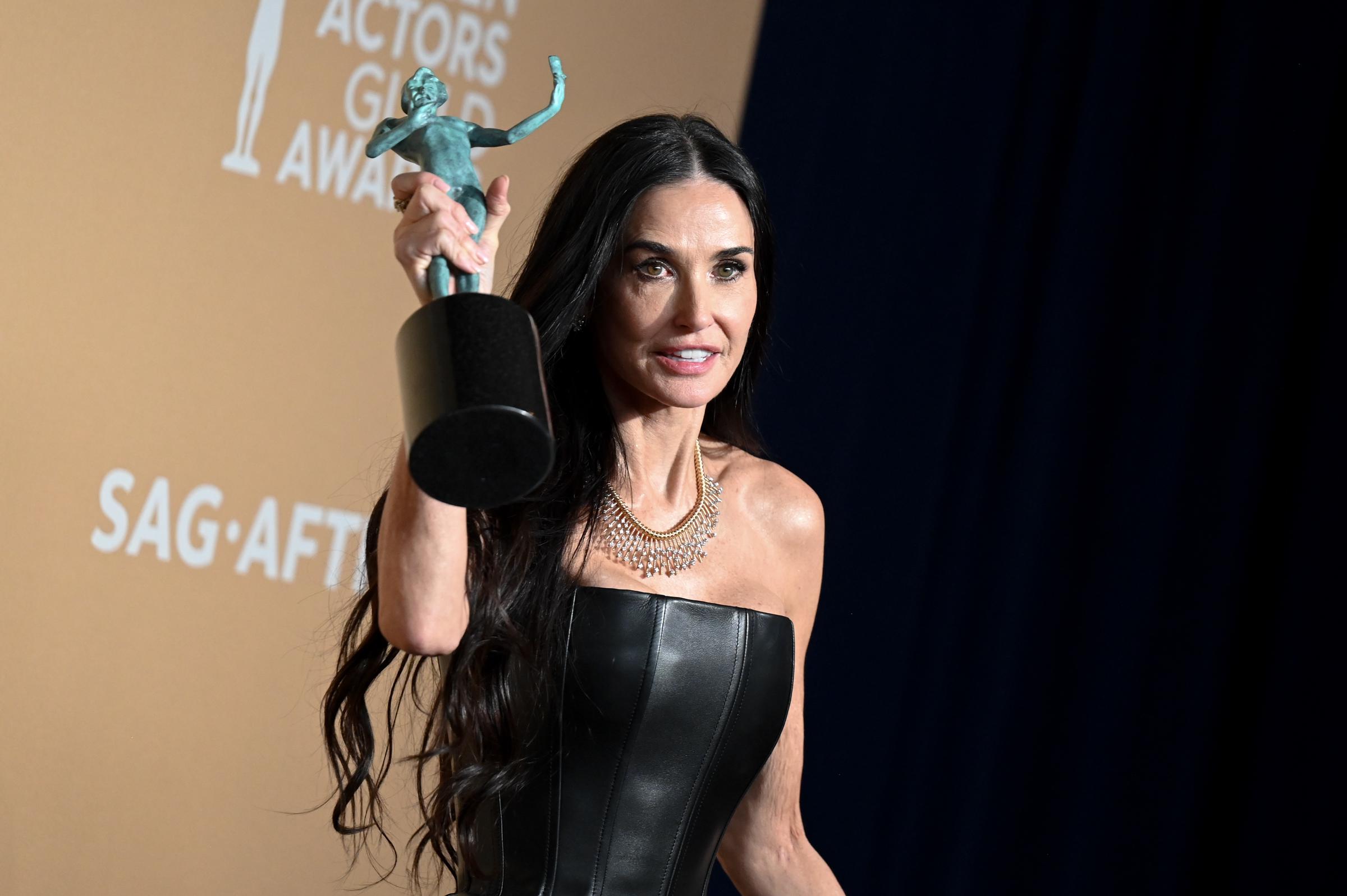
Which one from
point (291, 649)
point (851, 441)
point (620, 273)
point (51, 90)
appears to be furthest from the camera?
point (851, 441)

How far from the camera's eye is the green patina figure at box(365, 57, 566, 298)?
906 mm

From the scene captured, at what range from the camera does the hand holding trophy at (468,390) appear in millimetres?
750

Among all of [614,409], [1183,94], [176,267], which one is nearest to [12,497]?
[176,267]

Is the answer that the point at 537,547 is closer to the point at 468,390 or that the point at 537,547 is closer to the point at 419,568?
the point at 419,568

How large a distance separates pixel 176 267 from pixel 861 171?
132 cm

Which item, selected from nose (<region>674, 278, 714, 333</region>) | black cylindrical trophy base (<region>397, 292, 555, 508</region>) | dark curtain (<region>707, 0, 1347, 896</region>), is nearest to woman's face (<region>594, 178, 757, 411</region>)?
nose (<region>674, 278, 714, 333</region>)

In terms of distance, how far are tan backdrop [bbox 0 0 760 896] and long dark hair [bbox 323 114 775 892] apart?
90cm

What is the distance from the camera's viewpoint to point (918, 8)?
2.67 meters

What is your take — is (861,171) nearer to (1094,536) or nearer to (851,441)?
(851,441)

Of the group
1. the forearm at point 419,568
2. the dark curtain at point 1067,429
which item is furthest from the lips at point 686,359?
the dark curtain at point 1067,429

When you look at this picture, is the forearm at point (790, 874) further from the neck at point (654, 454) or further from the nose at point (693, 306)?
the nose at point (693, 306)

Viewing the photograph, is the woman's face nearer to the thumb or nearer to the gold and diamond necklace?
the gold and diamond necklace

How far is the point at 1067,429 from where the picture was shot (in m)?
2.48

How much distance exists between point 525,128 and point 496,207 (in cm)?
7
